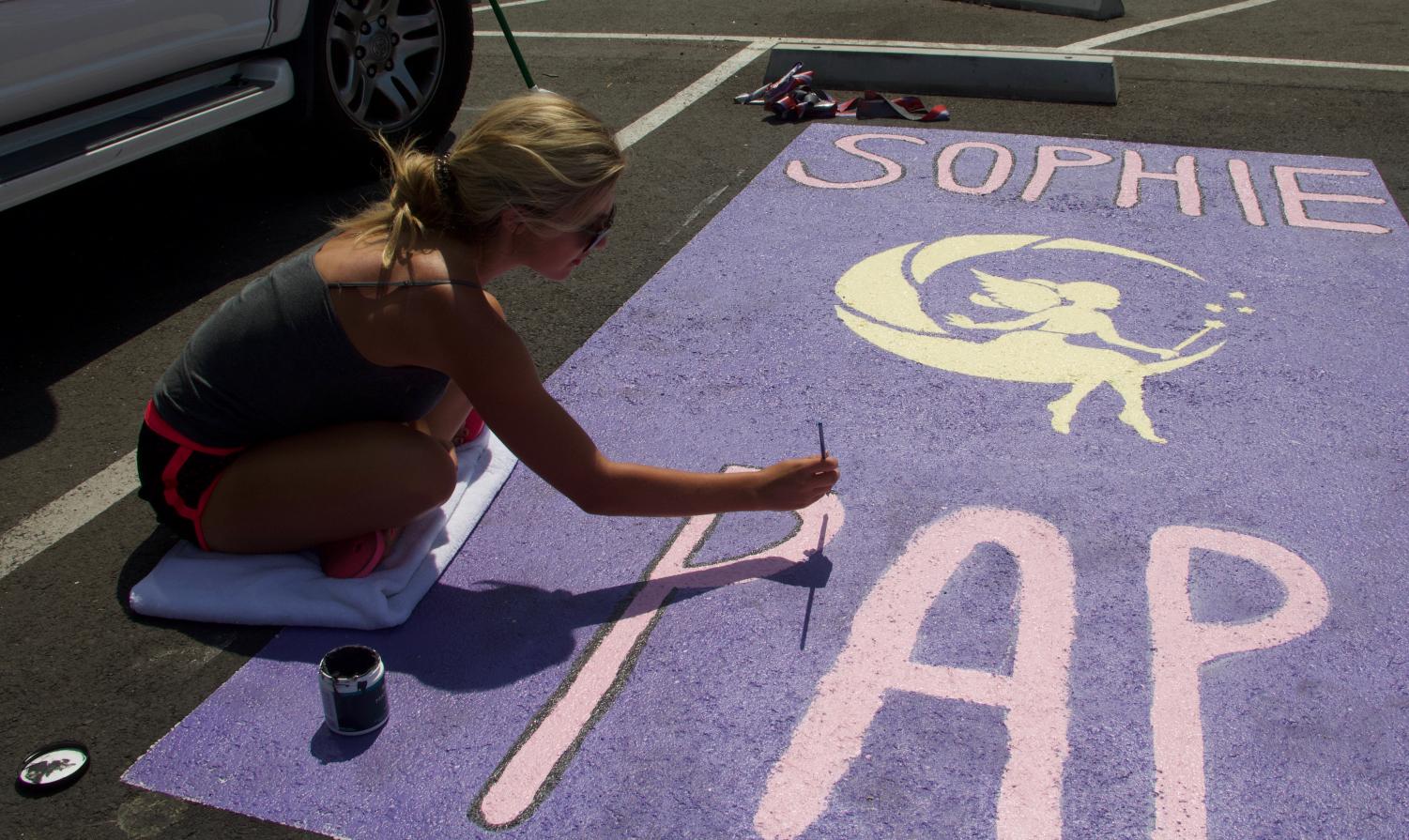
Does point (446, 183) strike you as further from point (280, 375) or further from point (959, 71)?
point (959, 71)

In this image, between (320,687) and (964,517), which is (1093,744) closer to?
(964,517)

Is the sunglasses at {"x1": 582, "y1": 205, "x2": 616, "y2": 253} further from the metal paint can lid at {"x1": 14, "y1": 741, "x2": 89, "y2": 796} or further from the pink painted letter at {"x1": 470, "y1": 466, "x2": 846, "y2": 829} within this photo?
A: the metal paint can lid at {"x1": 14, "y1": 741, "x2": 89, "y2": 796}

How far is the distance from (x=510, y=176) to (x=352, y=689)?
3.36 ft

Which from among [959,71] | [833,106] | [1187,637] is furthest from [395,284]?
[959,71]

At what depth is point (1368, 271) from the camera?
4.30 meters

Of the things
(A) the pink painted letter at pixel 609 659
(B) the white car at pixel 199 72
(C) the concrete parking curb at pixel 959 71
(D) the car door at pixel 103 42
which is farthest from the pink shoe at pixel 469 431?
(C) the concrete parking curb at pixel 959 71

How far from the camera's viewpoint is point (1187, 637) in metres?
2.56

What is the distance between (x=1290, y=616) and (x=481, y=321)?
6.00 ft

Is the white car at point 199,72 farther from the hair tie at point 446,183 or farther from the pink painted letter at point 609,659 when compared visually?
the pink painted letter at point 609,659

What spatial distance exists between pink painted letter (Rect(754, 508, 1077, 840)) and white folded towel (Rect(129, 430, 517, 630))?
3.19 feet

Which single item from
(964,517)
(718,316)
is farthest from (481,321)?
(718,316)

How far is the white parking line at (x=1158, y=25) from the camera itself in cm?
773

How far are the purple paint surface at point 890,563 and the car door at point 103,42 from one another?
70.2 inches

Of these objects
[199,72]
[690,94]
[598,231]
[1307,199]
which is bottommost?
[1307,199]
